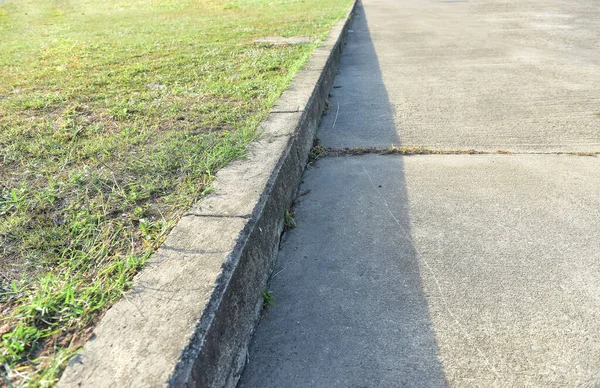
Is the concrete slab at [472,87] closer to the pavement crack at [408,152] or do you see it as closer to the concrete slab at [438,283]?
the pavement crack at [408,152]

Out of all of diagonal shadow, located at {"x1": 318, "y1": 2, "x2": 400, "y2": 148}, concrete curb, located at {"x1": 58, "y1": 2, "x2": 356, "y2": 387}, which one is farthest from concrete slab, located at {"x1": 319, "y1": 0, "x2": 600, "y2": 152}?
concrete curb, located at {"x1": 58, "y1": 2, "x2": 356, "y2": 387}

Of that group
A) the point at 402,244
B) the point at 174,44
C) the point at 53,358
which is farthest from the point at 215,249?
the point at 174,44

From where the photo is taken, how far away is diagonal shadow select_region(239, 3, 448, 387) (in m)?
1.79

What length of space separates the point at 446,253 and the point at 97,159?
2166 millimetres

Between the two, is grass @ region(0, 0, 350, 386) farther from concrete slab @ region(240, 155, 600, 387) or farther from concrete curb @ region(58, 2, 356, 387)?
concrete slab @ region(240, 155, 600, 387)

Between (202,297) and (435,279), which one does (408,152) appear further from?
(202,297)

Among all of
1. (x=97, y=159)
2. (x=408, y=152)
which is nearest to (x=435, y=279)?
A: (x=408, y=152)

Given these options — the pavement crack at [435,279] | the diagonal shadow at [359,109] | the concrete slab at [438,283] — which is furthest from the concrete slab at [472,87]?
the pavement crack at [435,279]

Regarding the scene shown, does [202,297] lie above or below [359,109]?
above

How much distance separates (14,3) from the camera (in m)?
20.2

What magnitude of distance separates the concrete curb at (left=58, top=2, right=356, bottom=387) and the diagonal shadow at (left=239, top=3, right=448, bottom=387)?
121 mm

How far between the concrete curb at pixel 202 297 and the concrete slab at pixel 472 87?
5.06 ft

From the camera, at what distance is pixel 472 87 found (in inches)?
210

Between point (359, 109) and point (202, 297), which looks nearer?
point (202, 297)
